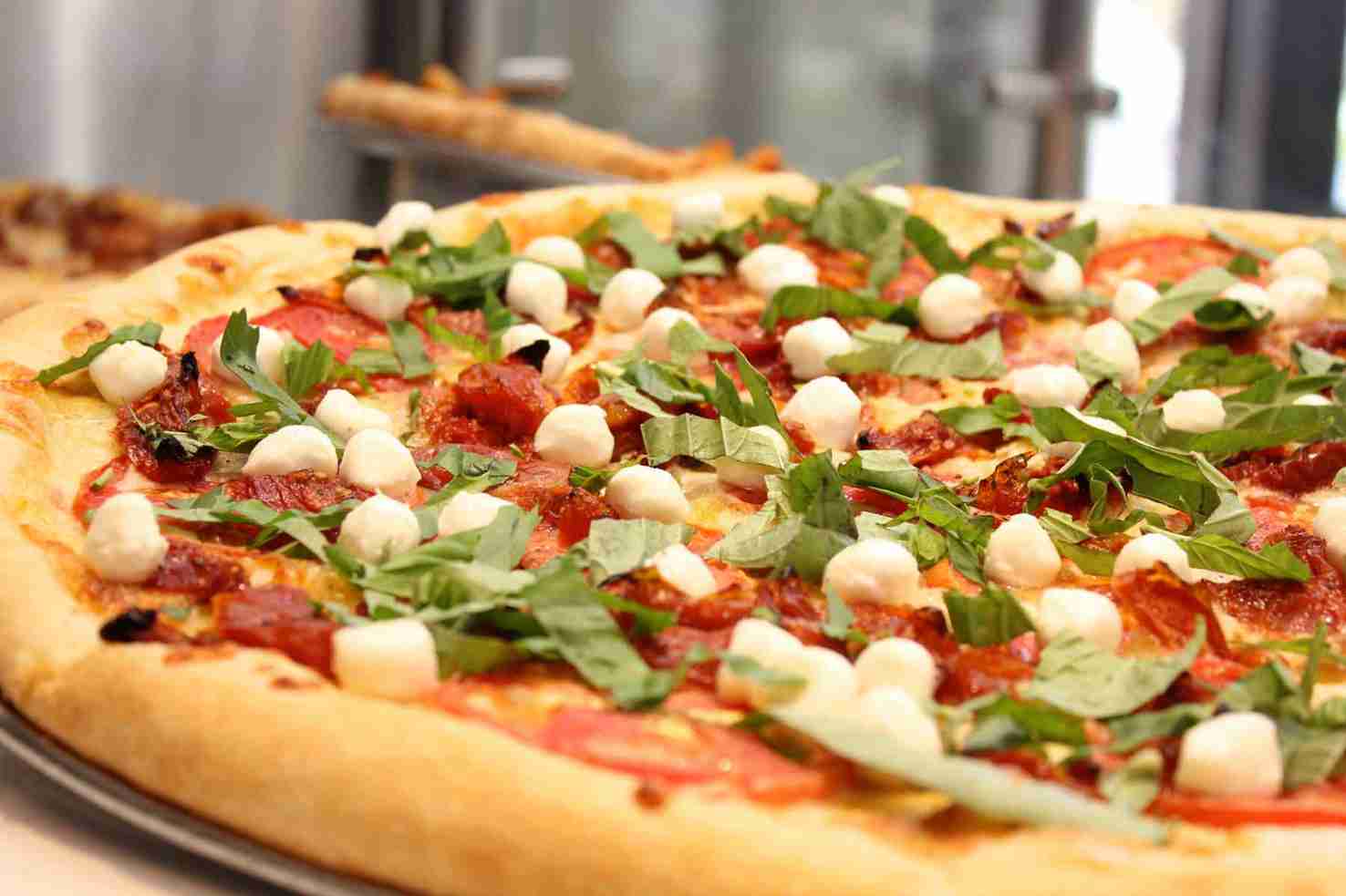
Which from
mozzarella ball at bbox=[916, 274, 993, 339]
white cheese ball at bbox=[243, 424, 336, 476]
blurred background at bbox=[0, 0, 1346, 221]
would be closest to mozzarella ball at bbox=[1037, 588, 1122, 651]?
white cheese ball at bbox=[243, 424, 336, 476]

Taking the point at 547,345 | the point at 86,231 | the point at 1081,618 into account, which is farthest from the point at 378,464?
the point at 86,231

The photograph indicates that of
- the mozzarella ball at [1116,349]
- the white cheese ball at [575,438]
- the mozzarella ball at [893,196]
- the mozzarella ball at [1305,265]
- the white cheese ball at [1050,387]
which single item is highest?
the mozzarella ball at [893,196]

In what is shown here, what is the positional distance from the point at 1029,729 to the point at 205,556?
0.91 meters

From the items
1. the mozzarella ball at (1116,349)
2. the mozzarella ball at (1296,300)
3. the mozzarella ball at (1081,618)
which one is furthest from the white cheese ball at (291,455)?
the mozzarella ball at (1296,300)

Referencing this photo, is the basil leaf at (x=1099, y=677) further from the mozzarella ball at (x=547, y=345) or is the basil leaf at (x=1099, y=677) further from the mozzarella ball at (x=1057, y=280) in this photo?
the mozzarella ball at (x=1057, y=280)

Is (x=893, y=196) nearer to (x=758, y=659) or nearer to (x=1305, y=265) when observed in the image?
(x=1305, y=265)

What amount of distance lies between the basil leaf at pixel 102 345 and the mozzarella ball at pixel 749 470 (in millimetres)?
841

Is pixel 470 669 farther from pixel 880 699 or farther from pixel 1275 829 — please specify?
pixel 1275 829

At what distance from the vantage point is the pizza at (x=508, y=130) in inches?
156

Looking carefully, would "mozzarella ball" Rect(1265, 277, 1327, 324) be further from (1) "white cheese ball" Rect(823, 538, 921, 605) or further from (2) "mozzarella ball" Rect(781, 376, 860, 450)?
(1) "white cheese ball" Rect(823, 538, 921, 605)

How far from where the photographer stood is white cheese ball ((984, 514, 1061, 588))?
2.07m

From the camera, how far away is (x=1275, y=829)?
5.02 ft

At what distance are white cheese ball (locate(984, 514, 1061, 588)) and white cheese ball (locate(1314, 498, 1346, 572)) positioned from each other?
354 mm

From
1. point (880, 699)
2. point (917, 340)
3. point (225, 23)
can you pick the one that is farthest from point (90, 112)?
point (880, 699)
